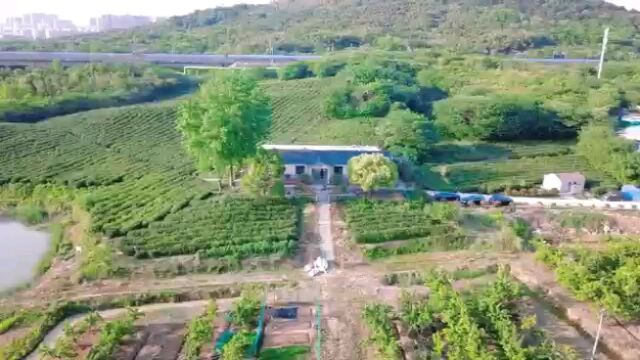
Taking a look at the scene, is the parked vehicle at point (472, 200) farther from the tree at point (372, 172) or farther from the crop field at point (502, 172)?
the tree at point (372, 172)

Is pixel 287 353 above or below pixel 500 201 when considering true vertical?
below

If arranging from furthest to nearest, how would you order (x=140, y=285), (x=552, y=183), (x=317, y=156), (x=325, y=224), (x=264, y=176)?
1. (x=552, y=183)
2. (x=317, y=156)
3. (x=264, y=176)
4. (x=325, y=224)
5. (x=140, y=285)

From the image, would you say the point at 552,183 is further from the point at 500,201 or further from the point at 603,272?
the point at 603,272

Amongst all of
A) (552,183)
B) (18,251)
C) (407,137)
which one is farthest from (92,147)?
(552,183)

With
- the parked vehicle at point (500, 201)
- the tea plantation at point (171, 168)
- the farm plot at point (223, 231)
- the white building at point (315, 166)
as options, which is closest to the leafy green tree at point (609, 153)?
the tea plantation at point (171, 168)

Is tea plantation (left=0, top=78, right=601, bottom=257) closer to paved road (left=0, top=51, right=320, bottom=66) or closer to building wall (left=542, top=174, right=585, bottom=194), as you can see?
building wall (left=542, top=174, right=585, bottom=194)

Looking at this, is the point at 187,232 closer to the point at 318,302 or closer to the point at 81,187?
the point at 318,302
